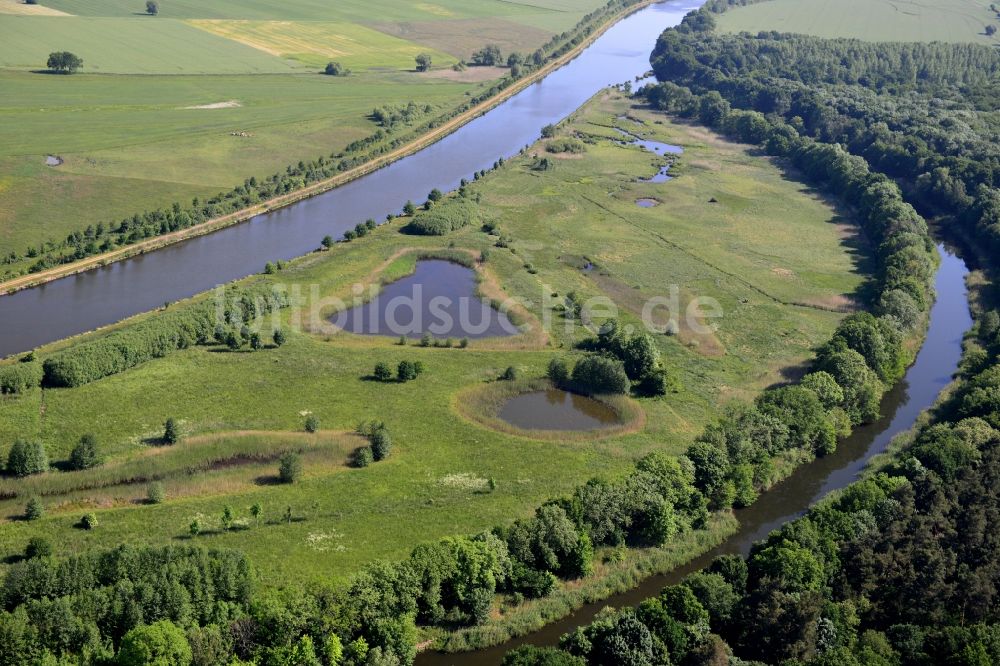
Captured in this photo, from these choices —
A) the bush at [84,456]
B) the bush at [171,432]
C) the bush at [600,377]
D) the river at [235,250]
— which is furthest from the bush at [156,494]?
the bush at [600,377]

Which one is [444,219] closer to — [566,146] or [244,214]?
[244,214]

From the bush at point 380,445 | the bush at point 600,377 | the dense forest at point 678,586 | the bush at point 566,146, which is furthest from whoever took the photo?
the bush at point 566,146

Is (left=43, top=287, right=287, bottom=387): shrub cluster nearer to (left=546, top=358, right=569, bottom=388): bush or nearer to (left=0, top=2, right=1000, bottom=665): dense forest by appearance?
(left=0, top=2, right=1000, bottom=665): dense forest

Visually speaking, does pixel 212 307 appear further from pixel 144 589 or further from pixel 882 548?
pixel 882 548

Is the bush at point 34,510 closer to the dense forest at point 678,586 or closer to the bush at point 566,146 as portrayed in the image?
the dense forest at point 678,586

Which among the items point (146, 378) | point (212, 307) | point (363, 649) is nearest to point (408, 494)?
point (363, 649)

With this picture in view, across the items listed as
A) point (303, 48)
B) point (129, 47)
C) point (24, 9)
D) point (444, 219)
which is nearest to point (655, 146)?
point (444, 219)

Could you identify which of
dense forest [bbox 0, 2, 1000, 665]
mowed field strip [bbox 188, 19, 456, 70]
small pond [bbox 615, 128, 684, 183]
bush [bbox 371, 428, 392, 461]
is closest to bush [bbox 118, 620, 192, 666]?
dense forest [bbox 0, 2, 1000, 665]
